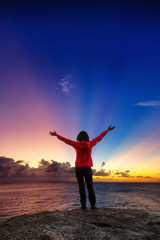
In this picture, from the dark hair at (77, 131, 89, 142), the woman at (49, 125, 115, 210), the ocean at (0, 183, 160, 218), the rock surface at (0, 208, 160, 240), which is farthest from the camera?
the ocean at (0, 183, 160, 218)

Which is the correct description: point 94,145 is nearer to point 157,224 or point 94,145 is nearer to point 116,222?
point 116,222

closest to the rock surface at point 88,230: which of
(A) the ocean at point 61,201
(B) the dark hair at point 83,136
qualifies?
(B) the dark hair at point 83,136

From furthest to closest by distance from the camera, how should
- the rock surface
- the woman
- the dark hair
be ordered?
the dark hair
the woman
the rock surface

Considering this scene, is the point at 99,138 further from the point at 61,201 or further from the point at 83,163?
the point at 61,201

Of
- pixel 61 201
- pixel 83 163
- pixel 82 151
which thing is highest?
pixel 82 151

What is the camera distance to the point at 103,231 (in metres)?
3.78

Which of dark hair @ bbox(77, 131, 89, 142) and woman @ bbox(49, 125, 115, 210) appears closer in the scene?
woman @ bbox(49, 125, 115, 210)

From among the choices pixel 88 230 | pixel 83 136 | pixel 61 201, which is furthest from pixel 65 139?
pixel 61 201

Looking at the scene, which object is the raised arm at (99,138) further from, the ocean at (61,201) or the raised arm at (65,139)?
the ocean at (61,201)

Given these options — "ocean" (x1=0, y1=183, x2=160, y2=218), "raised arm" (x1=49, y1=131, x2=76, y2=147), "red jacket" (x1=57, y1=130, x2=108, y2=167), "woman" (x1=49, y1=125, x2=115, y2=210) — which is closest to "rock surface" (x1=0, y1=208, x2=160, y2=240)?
"woman" (x1=49, y1=125, x2=115, y2=210)

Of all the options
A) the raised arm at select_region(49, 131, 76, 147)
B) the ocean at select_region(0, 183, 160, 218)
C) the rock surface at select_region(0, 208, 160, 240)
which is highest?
the raised arm at select_region(49, 131, 76, 147)

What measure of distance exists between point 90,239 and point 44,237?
101 centimetres

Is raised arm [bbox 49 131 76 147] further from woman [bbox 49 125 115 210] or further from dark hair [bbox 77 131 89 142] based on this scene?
dark hair [bbox 77 131 89 142]

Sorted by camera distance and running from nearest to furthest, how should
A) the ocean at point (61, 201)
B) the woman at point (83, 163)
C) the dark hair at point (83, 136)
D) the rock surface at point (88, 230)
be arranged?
the rock surface at point (88, 230)
the woman at point (83, 163)
the dark hair at point (83, 136)
the ocean at point (61, 201)
